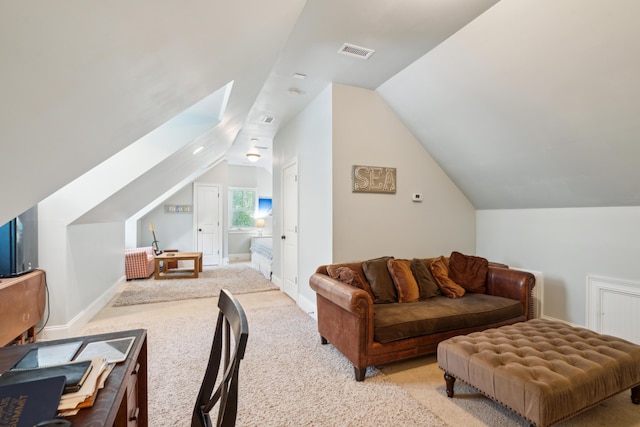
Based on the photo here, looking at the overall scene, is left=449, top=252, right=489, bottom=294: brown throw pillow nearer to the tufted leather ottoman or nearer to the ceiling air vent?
the tufted leather ottoman

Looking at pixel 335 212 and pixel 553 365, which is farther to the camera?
pixel 335 212

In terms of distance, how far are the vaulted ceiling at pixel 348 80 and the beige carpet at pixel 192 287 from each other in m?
1.39

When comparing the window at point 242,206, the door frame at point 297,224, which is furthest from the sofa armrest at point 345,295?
the window at point 242,206

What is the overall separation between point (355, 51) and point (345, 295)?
2.13 metres

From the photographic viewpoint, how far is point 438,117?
333 cm

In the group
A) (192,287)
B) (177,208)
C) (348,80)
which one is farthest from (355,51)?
(177,208)

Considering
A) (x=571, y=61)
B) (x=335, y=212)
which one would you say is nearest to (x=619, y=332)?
(x=571, y=61)

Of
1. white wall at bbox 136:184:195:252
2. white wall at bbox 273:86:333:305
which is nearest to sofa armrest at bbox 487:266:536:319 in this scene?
white wall at bbox 273:86:333:305

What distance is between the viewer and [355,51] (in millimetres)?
2678

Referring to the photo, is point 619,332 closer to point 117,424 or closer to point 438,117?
point 438,117

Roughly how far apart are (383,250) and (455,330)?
1.17 metres

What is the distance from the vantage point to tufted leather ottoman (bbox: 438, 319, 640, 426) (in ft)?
5.11

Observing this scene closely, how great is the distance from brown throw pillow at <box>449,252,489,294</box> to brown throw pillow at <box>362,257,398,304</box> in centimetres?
91

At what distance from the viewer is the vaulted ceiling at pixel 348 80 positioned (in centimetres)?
98
